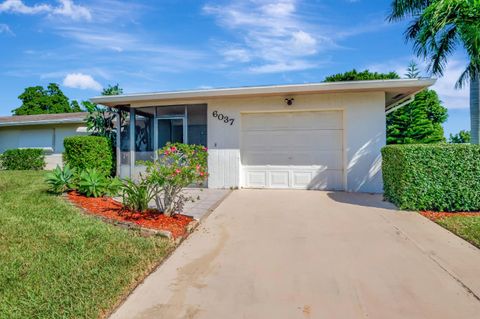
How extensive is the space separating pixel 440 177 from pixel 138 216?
5.84 m

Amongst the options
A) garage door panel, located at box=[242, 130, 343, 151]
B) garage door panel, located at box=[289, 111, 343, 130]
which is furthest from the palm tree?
garage door panel, located at box=[242, 130, 343, 151]

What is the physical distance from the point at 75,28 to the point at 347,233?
9806mm

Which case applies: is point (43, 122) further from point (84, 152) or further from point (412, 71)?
point (412, 71)

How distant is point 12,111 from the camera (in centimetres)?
3416

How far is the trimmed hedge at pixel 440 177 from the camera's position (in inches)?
224

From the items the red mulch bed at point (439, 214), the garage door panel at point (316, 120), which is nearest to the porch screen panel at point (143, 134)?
the garage door panel at point (316, 120)

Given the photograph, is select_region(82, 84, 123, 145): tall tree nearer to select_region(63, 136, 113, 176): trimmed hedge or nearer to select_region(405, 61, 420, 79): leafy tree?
select_region(63, 136, 113, 176): trimmed hedge

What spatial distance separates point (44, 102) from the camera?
34.7 metres

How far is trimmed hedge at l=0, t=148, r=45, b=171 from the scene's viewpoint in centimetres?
1351

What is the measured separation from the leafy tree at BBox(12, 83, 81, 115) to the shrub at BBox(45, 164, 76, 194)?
33.3m

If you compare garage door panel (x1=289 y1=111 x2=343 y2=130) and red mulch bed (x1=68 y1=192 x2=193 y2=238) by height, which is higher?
garage door panel (x1=289 y1=111 x2=343 y2=130)

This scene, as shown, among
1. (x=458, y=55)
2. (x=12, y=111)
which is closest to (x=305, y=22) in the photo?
(x=458, y=55)

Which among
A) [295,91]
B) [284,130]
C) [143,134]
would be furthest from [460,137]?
[143,134]

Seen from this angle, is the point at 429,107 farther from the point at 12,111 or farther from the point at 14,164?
the point at 12,111
